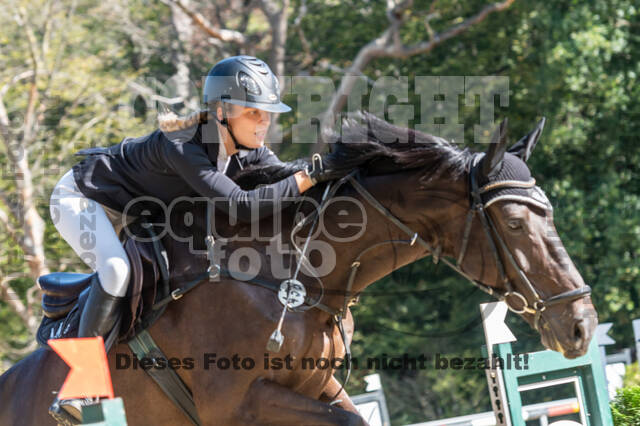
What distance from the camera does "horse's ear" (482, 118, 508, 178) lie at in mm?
2898

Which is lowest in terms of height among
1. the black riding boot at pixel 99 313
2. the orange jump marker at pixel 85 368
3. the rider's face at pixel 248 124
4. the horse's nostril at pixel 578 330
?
the horse's nostril at pixel 578 330

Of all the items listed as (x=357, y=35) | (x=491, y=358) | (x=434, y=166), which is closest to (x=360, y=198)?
(x=434, y=166)

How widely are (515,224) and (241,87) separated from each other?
4.47ft

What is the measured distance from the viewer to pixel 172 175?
3.34 m

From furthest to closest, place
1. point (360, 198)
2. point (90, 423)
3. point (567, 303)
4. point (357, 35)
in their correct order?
1. point (357, 35)
2. point (360, 198)
3. point (567, 303)
4. point (90, 423)

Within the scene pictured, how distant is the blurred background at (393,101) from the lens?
10336 millimetres

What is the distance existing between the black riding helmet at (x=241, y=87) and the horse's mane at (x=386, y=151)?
13.2 inches

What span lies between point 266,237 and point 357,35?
35.1 ft

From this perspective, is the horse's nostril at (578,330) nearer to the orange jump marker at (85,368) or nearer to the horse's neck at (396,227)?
the horse's neck at (396,227)

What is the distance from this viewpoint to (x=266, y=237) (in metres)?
3.32

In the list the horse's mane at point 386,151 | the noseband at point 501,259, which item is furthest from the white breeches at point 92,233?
the noseband at point 501,259

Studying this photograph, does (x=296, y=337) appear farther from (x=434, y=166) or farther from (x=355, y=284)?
(x=434, y=166)

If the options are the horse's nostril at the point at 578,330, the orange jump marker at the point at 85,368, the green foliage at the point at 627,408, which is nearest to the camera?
the orange jump marker at the point at 85,368

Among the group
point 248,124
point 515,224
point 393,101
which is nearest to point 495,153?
point 515,224
